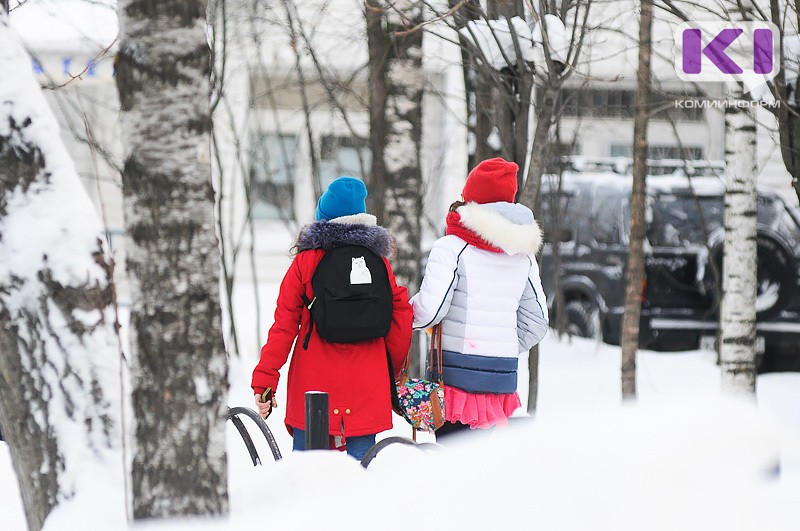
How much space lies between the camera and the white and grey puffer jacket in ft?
13.1

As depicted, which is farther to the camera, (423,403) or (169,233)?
(423,403)

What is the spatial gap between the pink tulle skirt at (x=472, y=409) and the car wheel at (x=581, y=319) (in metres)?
6.30

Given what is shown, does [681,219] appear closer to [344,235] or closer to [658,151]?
[344,235]

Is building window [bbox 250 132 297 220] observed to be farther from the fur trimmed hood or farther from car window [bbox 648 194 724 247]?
the fur trimmed hood

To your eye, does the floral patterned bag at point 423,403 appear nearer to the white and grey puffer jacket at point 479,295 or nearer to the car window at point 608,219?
the white and grey puffer jacket at point 479,295

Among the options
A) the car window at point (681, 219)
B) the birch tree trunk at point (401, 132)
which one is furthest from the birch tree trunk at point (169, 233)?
the car window at point (681, 219)

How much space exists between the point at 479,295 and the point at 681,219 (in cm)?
663

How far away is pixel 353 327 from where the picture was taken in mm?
3873

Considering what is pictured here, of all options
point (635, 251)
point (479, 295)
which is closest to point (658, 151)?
point (635, 251)

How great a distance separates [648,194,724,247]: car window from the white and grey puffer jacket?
6.28 m

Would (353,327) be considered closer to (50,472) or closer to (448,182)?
(50,472)

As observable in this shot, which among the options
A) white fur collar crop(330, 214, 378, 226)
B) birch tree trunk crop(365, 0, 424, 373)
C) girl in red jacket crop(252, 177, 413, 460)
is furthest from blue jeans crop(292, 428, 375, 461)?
birch tree trunk crop(365, 0, 424, 373)

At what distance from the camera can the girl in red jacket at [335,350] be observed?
392cm

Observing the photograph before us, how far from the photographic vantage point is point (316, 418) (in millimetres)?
3518
